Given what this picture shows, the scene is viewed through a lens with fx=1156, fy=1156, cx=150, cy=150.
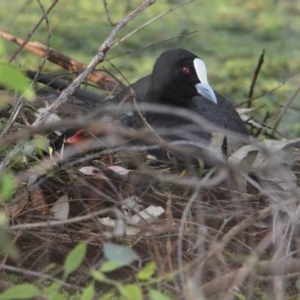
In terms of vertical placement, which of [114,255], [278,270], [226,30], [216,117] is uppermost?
[114,255]

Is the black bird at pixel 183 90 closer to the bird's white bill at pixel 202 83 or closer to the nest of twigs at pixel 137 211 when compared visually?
the bird's white bill at pixel 202 83

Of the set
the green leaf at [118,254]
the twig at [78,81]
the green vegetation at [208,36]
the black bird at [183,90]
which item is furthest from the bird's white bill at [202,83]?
the green vegetation at [208,36]

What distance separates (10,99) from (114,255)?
1.23m

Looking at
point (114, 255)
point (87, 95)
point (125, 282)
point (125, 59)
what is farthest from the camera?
point (125, 59)

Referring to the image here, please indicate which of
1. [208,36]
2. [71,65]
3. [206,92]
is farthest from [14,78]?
[208,36]

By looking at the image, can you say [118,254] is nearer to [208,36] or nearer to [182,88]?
[182,88]

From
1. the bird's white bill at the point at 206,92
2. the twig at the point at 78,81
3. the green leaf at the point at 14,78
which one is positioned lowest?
the bird's white bill at the point at 206,92

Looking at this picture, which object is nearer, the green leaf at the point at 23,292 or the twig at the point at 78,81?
the green leaf at the point at 23,292

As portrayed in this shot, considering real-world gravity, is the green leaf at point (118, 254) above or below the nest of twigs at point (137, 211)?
above

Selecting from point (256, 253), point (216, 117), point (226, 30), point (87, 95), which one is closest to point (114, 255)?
point (256, 253)

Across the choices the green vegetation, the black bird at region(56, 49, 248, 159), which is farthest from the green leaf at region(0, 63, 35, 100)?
the green vegetation

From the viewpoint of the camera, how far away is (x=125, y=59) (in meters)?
6.28

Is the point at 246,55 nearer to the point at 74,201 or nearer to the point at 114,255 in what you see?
the point at 74,201

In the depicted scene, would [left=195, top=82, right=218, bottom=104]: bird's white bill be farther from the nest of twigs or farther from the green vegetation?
the green vegetation
